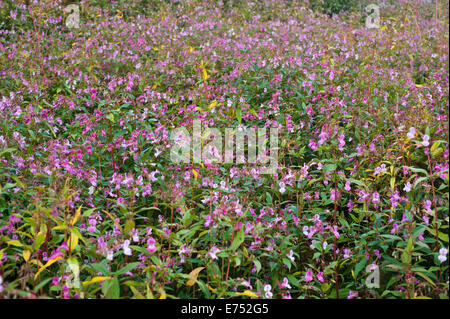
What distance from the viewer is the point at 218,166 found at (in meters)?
2.93

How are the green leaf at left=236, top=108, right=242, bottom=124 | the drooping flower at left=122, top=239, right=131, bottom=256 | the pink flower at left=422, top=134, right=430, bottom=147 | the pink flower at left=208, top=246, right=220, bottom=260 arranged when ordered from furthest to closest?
the green leaf at left=236, top=108, right=242, bottom=124
the pink flower at left=422, top=134, right=430, bottom=147
the pink flower at left=208, top=246, right=220, bottom=260
the drooping flower at left=122, top=239, right=131, bottom=256

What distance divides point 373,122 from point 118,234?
7.44 feet

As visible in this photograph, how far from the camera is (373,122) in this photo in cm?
348

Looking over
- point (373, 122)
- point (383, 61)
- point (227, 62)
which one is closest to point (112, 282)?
point (373, 122)

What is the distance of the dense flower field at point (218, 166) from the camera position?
85.6 inches

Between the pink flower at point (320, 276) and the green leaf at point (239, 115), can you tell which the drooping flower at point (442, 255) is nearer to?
the pink flower at point (320, 276)

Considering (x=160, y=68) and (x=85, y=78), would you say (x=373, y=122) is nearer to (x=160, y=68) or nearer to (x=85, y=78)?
(x=160, y=68)

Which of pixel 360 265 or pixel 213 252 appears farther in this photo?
pixel 360 265

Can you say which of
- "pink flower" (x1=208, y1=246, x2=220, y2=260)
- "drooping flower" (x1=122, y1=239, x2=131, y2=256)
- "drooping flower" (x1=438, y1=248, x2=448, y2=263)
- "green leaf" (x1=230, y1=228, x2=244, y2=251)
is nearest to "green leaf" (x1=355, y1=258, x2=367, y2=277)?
"drooping flower" (x1=438, y1=248, x2=448, y2=263)

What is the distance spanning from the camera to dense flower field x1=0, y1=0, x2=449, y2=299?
2.17m

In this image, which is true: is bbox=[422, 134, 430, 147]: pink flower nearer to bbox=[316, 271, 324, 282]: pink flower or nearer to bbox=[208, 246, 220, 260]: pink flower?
bbox=[316, 271, 324, 282]: pink flower
